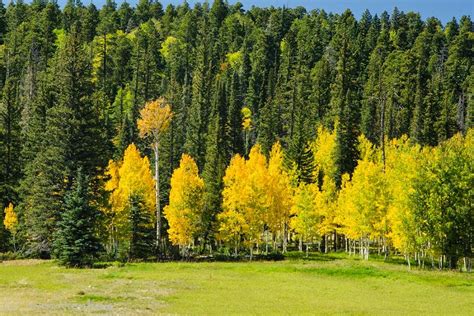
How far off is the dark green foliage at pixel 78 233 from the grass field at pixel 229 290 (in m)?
2.23

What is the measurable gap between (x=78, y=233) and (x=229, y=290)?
19875mm

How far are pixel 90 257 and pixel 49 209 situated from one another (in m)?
8.03

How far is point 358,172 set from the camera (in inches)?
2709

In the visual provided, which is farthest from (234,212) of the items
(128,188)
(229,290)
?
(229,290)

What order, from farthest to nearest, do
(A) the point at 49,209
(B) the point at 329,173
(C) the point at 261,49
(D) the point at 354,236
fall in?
(C) the point at 261,49 → (B) the point at 329,173 → (D) the point at 354,236 → (A) the point at 49,209

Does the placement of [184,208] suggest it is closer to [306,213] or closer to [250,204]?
[250,204]

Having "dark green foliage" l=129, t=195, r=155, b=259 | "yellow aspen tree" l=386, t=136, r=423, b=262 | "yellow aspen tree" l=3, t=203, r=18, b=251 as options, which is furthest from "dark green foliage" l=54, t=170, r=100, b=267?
"yellow aspen tree" l=386, t=136, r=423, b=262

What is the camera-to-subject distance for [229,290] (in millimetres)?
39875

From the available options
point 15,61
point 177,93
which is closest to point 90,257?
point 177,93

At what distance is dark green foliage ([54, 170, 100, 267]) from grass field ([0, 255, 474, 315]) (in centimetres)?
223

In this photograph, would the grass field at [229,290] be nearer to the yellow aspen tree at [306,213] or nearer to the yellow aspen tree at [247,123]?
the yellow aspen tree at [306,213]

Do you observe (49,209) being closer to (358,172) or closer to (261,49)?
(358,172)

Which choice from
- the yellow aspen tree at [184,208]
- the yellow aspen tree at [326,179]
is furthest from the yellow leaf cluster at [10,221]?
the yellow aspen tree at [326,179]

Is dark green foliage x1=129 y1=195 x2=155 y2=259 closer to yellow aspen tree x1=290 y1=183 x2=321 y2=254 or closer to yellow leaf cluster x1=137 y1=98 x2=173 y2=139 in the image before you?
yellow leaf cluster x1=137 y1=98 x2=173 y2=139
